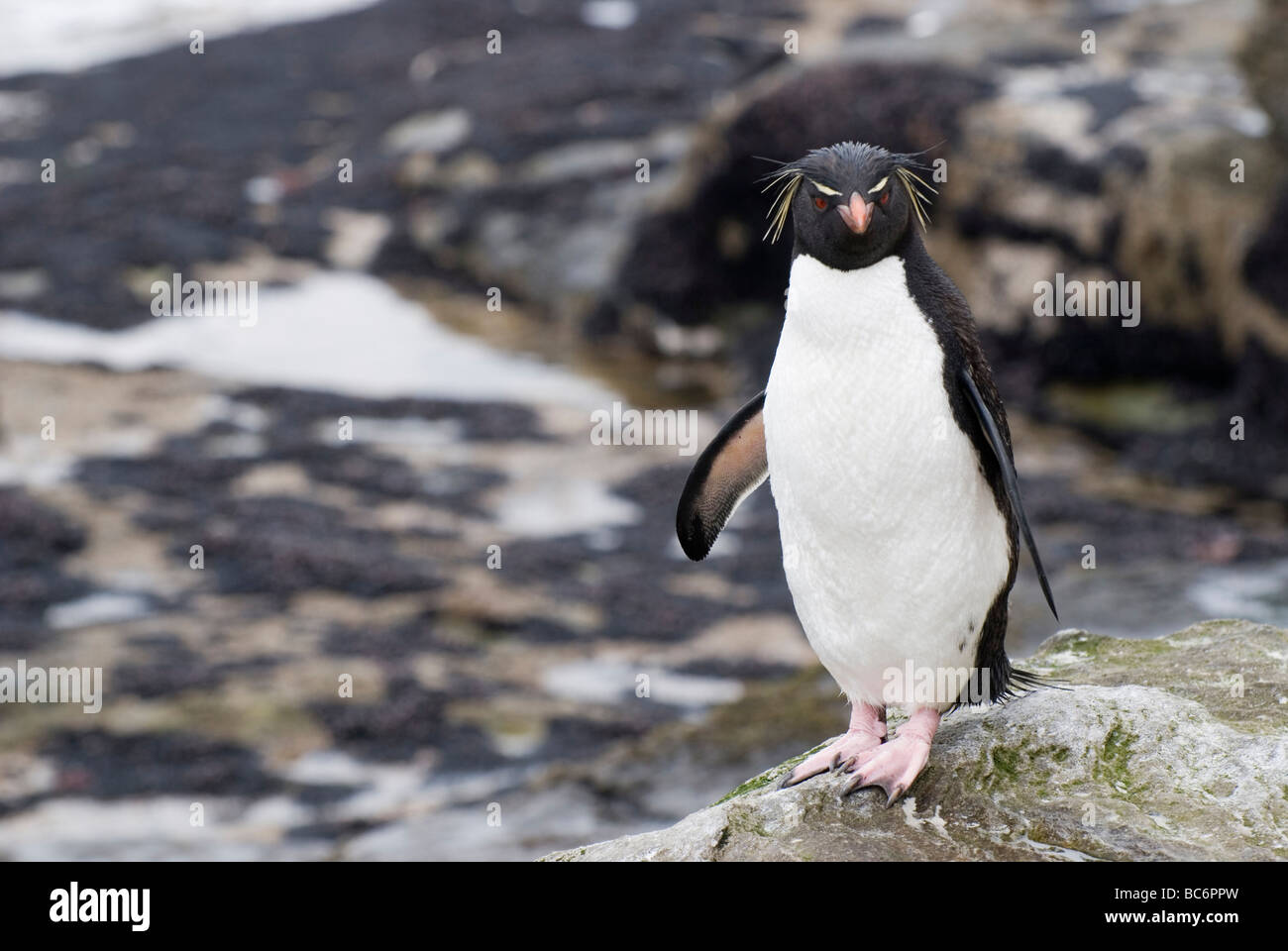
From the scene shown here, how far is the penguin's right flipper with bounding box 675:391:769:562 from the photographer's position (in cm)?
467

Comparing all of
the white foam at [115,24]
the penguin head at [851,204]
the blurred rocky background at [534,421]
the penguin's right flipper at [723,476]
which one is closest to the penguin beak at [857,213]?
the penguin head at [851,204]

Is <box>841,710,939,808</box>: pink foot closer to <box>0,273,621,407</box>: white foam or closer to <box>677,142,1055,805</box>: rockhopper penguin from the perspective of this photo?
<box>677,142,1055,805</box>: rockhopper penguin

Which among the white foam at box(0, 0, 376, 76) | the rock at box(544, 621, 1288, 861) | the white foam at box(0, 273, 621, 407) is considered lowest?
the rock at box(544, 621, 1288, 861)

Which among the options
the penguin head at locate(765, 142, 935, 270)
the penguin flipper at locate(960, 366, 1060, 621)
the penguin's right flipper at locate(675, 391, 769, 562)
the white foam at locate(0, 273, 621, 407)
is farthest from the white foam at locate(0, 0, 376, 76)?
the penguin flipper at locate(960, 366, 1060, 621)

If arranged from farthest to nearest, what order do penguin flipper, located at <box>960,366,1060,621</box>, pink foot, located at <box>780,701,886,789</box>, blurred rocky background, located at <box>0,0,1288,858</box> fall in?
blurred rocky background, located at <box>0,0,1288,858</box> → pink foot, located at <box>780,701,886,789</box> → penguin flipper, located at <box>960,366,1060,621</box>

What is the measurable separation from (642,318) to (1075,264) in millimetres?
6168

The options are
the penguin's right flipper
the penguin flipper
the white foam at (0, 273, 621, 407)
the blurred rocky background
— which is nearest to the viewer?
the penguin flipper

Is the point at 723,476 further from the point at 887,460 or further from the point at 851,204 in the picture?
the point at 851,204

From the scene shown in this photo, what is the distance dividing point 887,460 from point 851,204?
731 mm

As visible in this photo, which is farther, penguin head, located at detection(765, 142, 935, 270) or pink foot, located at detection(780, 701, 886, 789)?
pink foot, located at detection(780, 701, 886, 789)

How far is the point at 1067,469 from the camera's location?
541 inches

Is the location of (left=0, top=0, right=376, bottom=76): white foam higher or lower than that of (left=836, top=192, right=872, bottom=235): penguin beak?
higher

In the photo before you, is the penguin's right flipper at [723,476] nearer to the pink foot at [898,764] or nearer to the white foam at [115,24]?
the pink foot at [898,764]
